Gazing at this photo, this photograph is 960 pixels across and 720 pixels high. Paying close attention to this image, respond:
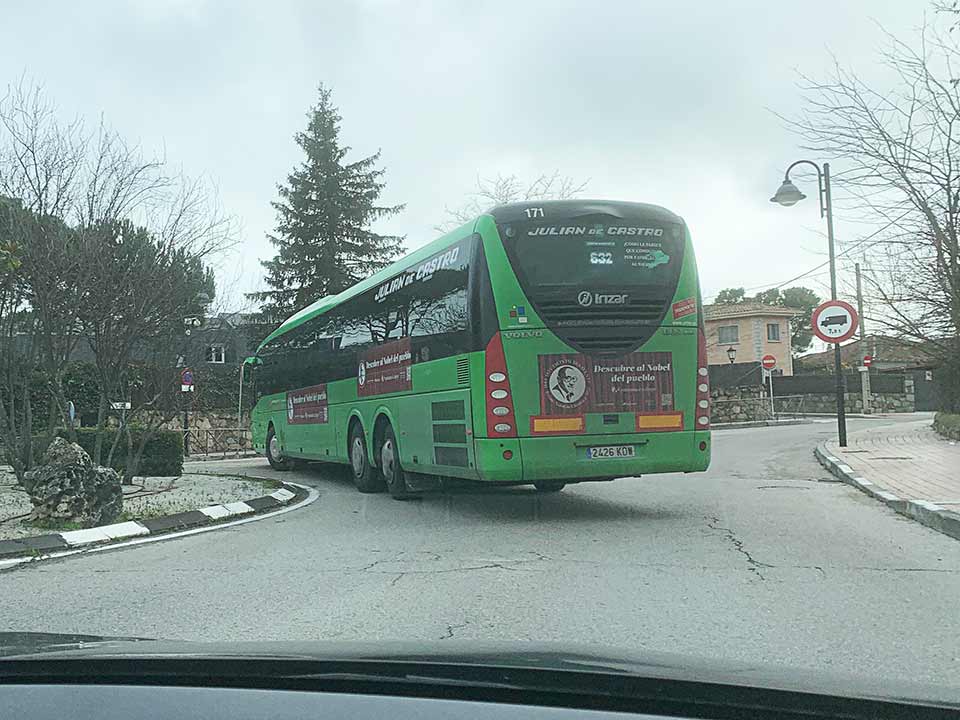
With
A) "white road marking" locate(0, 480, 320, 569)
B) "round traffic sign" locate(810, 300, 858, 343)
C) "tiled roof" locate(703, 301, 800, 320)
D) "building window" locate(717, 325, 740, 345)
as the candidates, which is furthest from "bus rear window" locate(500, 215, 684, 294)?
"building window" locate(717, 325, 740, 345)

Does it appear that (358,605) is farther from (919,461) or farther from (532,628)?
(919,461)

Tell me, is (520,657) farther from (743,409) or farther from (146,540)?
(743,409)

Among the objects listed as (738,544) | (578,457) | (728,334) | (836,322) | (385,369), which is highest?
(728,334)

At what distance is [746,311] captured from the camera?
215 feet

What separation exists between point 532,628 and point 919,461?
12.9m

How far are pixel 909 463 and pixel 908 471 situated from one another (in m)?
1.48

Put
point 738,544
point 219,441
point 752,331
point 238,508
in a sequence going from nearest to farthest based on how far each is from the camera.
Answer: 1. point 738,544
2. point 238,508
3. point 219,441
4. point 752,331

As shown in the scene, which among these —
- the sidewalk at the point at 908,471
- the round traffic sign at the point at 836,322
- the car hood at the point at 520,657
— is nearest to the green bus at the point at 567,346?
the sidewalk at the point at 908,471

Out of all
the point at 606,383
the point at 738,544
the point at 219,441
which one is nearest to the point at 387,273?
the point at 606,383

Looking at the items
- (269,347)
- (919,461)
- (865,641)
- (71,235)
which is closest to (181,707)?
(865,641)

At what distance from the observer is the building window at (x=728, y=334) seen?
66.9 meters

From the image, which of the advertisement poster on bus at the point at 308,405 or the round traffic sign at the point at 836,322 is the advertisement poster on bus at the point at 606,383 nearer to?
the advertisement poster on bus at the point at 308,405

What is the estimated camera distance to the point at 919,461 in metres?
16.0

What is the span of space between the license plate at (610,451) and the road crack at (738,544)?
45.1 inches
